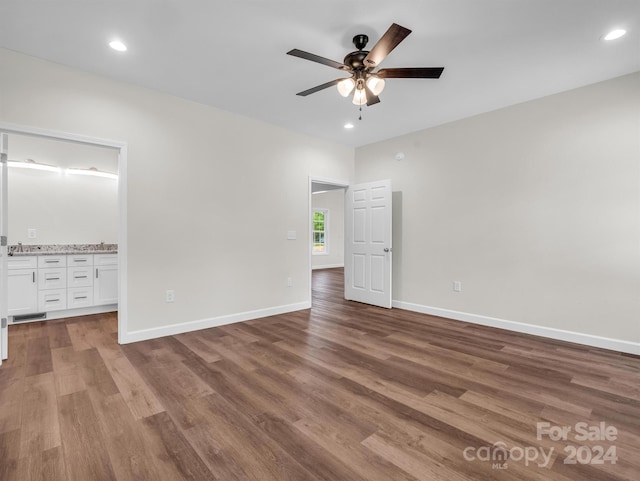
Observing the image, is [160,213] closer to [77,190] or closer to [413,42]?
[77,190]

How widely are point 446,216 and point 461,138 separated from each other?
1088 mm

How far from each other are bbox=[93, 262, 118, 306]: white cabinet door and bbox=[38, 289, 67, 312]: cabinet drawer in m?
0.35

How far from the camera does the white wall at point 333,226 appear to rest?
35.0 ft

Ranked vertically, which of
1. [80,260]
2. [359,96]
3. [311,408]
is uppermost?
[359,96]

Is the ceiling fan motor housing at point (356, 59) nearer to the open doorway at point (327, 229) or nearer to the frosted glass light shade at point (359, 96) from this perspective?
the frosted glass light shade at point (359, 96)

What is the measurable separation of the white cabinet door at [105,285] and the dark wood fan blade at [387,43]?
14.9 ft

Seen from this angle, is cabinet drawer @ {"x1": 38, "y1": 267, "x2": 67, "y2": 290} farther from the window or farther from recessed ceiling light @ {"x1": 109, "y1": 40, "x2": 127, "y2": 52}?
the window

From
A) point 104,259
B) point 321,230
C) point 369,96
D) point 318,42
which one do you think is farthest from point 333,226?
point 318,42

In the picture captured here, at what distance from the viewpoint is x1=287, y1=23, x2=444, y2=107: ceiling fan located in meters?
2.12

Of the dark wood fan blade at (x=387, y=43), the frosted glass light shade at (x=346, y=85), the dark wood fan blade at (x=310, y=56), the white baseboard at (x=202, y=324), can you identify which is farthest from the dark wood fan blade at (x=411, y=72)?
the white baseboard at (x=202, y=324)

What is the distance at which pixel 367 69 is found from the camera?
2.47 m

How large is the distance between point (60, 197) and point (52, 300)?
162cm

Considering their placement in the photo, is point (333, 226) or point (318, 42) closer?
point (318, 42)

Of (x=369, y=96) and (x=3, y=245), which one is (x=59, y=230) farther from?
(x=369, y=96)
